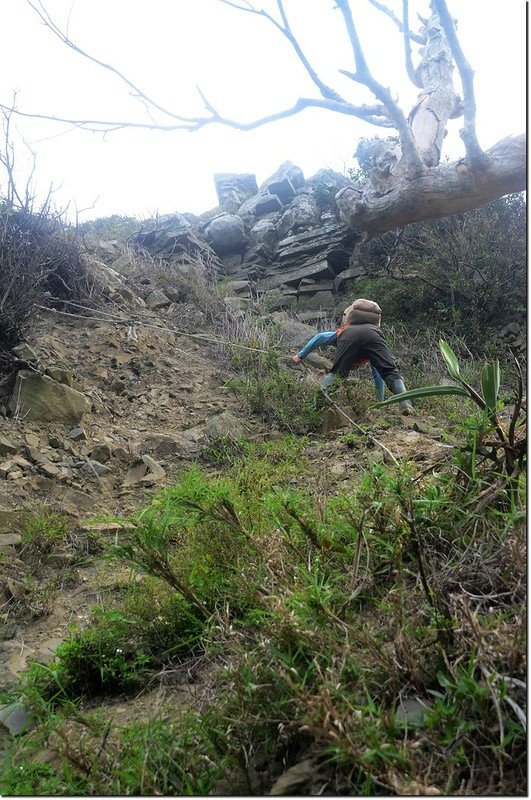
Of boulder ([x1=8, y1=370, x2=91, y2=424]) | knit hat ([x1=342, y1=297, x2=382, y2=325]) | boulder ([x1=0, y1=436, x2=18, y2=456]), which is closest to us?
boulder ([x1=0, y1=436, x2=18, y2=456])

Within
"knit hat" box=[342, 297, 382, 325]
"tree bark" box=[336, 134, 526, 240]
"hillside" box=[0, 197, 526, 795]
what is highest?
"tree bark" box=[336, 134, 526, 240]

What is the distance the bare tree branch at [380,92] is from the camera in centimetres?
570

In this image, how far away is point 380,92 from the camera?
5.98 m

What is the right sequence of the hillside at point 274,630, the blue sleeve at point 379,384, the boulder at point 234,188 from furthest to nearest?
the boulder at point 234,188 < the blue sleeve at point 379,384 < the hillside at point 274,630

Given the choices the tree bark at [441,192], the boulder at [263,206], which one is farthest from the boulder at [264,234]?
the tree bark at [441,192]

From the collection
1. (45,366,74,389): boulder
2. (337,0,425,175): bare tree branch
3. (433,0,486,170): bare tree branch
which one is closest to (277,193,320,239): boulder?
(337,0,425,175): bare tree branch

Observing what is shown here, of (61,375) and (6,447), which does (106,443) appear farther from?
(61,375)

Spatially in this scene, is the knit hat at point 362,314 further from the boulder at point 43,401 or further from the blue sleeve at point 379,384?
the boulder at point 43,401

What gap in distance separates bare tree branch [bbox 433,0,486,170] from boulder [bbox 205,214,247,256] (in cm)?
750

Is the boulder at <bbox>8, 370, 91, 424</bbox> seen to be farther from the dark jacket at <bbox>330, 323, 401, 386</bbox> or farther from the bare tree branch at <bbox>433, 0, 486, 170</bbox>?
the bare tree branch at <bbox>433, 0, 486, 170</bbox>

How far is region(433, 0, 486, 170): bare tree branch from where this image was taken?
5.27m

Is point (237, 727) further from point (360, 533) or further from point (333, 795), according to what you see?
point (360, 533)

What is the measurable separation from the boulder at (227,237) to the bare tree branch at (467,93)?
7503mm

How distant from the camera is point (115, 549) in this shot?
162cm
